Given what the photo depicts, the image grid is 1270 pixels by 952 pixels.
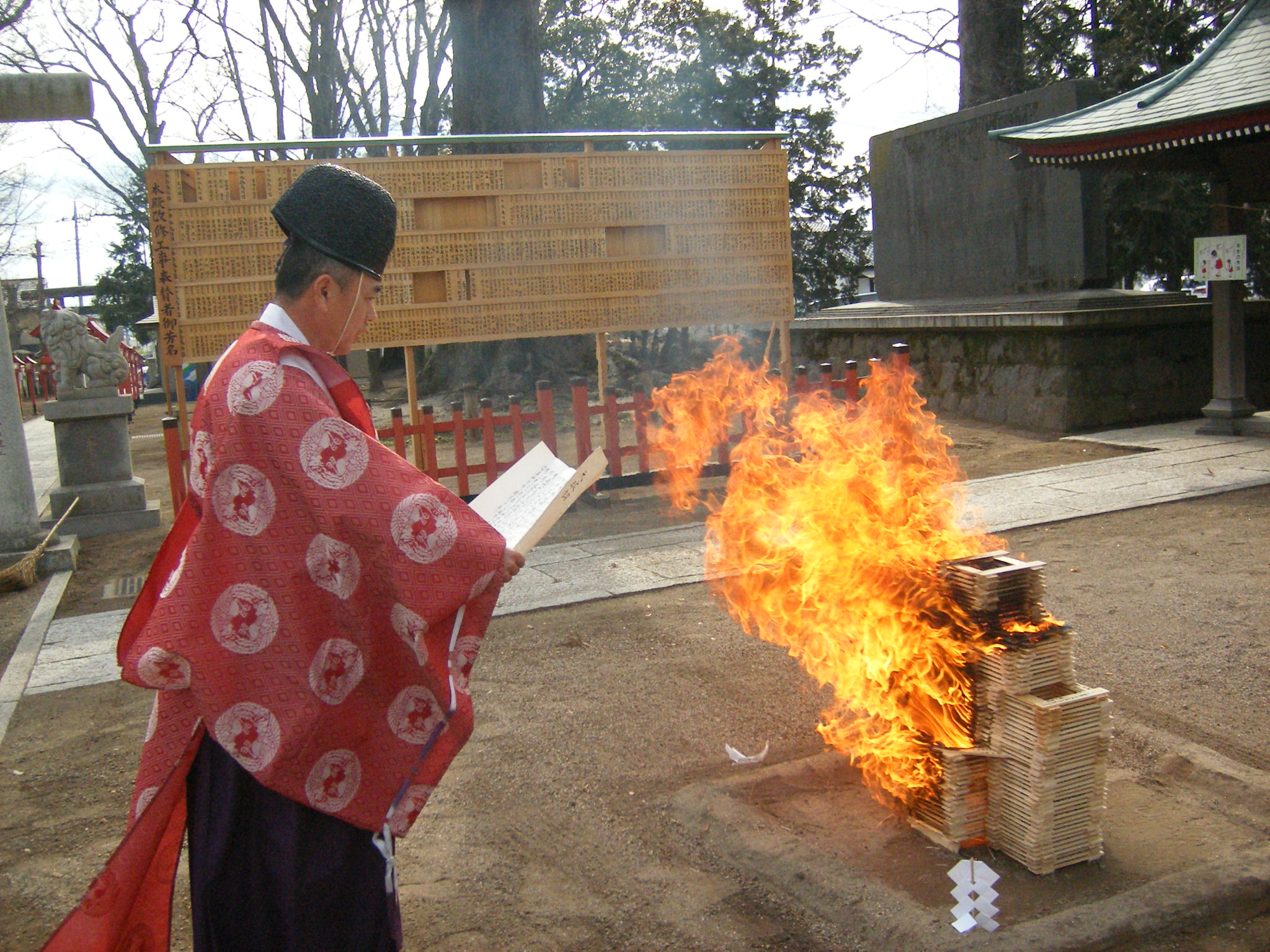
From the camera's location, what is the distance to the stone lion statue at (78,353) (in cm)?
1019

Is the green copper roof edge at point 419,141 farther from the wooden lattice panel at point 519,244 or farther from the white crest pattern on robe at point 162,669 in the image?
the white crest pattern on robe at point 162,669

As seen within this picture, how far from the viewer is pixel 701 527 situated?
8258mm

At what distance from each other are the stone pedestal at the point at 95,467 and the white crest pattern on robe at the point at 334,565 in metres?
8.98

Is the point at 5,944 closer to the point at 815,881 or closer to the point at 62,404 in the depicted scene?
the point at 815,881

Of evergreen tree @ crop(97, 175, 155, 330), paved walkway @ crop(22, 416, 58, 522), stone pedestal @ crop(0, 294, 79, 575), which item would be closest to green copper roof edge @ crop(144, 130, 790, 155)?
stone pedestal @ crop(0, 294, 79, 575)

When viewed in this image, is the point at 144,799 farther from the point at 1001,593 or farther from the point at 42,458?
the point at 42,458

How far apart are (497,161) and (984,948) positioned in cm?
755

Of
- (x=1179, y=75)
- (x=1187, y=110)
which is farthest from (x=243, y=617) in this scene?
(x=1179, y=75)

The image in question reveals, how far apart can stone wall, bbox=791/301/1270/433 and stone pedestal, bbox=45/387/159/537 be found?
290 inches

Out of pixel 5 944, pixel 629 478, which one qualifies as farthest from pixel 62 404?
pixel 5 944

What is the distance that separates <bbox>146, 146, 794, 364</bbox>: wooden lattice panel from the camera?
26.7 ft

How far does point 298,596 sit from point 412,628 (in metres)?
0.22

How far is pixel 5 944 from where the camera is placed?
3094 mm

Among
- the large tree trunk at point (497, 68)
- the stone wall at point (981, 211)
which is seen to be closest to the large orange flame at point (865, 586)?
the large tree trunk at point (497, 68)
